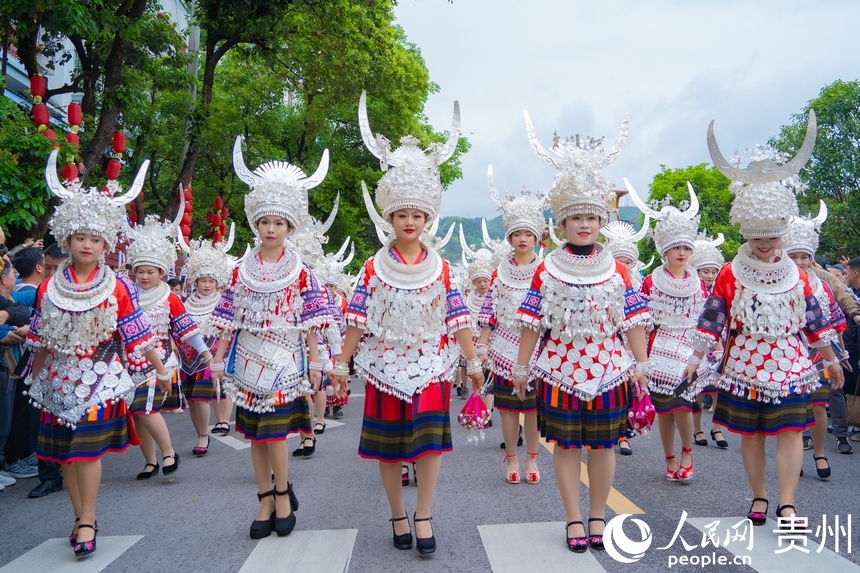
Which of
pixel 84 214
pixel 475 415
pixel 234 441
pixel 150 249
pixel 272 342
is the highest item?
pixel 84 214

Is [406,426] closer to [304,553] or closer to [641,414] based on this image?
[304,553]

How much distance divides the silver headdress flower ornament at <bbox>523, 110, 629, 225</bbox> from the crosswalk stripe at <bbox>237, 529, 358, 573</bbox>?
2.51m

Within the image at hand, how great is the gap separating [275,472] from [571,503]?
1.95 metres

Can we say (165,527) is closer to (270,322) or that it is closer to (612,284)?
(270,322)

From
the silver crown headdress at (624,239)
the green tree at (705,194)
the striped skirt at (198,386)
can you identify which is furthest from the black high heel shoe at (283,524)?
the green tree at (705,194)

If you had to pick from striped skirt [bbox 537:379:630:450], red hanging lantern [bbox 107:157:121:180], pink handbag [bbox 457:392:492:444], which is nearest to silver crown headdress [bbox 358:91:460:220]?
pink handbag [bbox 457:392:492:444]

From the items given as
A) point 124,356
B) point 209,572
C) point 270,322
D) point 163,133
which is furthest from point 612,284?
point 163,133

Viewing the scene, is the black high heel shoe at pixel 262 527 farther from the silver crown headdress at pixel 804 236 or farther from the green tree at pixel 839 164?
the green tree at pixel 839 164

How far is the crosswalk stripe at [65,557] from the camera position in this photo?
4.12 metres

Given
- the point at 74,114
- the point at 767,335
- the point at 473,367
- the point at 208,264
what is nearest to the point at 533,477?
the point at 473,367

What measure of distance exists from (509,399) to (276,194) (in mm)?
2688

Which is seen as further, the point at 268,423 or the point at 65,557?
the point at 268,423

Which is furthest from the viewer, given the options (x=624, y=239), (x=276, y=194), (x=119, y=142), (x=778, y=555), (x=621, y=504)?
(x=119, y=142)

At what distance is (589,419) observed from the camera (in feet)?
13.6
